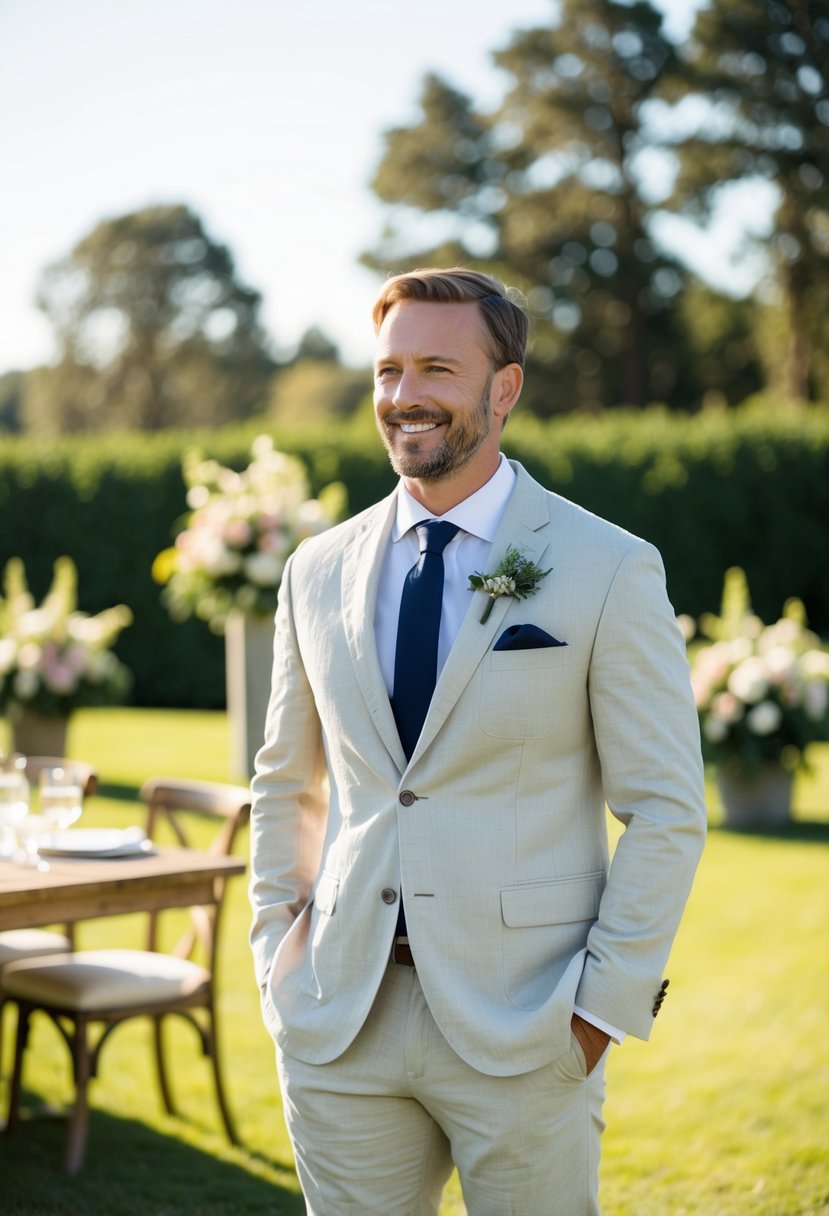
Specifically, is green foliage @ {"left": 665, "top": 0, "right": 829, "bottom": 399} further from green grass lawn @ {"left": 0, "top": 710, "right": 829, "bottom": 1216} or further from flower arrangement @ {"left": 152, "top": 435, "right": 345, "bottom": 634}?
green grass lawn @ {"left": 0, "top": 710, "right": 829, "bottom": 1216}

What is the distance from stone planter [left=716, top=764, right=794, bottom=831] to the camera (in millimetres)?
9070

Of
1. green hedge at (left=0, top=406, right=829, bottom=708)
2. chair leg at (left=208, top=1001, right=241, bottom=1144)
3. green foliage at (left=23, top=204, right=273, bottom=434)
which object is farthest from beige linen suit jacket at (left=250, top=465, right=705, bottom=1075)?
green foliage at (left=23, top=204, right=273, bottom=434)

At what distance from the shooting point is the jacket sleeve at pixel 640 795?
227 centimetres

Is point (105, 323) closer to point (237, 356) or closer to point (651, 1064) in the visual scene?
point (237, 356)

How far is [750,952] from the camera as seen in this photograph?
21.2 feet

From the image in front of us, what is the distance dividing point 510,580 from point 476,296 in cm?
50

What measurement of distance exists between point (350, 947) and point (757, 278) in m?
29.3

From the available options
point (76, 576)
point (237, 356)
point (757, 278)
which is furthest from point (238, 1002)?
point (237, 356)

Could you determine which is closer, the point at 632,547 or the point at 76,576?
the point at 632,547

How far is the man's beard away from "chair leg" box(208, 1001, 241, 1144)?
93.8 inches

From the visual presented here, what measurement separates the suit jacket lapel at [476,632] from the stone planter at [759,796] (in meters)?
6.92

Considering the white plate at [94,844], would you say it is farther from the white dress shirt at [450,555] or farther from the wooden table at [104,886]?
the white dress shirt at [450,555]

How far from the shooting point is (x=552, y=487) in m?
18.1

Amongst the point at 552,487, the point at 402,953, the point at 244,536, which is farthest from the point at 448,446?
the point at 552,487
